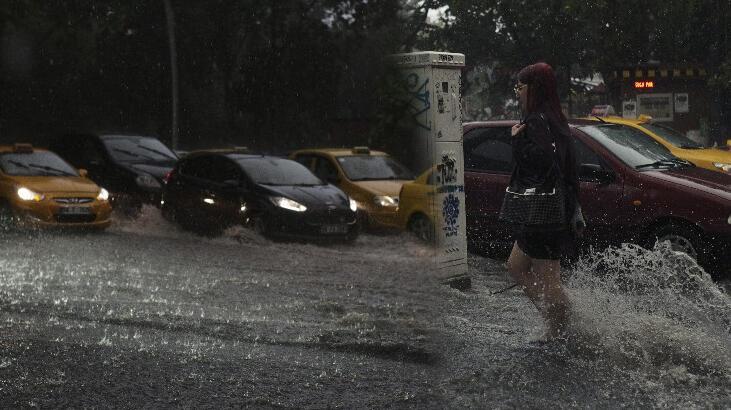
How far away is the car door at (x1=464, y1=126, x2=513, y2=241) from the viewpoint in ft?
34.1

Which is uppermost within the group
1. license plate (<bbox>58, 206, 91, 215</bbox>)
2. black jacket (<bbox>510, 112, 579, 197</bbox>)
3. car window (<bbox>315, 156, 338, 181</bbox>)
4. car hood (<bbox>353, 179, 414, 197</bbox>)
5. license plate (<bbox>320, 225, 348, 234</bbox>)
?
black jacket (<bbox>510, 112, 579, 197</bbox>)

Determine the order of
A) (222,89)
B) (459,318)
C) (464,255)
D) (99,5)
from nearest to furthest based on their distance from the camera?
(459,318), (464,255), (222,89), (99,5)

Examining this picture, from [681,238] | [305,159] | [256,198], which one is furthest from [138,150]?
[681,238]

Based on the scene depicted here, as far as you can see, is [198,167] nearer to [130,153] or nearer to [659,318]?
[130,153]

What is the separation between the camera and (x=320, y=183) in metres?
14.0

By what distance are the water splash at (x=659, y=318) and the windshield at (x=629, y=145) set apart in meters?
1.21

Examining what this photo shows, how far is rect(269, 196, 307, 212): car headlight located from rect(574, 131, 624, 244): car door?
14.3ft

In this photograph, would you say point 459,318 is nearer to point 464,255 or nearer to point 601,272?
point 464,255

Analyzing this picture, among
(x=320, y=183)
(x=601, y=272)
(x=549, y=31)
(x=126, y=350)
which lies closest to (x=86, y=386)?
(x=126, y=350)

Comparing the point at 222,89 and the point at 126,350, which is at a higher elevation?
the point at 222,89

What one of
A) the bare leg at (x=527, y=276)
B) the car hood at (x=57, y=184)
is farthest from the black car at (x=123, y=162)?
the bare leg at (x=527, y=276)

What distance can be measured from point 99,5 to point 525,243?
10.9 m

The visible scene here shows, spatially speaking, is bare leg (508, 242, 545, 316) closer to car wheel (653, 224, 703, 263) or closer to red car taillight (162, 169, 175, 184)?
car wheel (653, 224, 703, 263)

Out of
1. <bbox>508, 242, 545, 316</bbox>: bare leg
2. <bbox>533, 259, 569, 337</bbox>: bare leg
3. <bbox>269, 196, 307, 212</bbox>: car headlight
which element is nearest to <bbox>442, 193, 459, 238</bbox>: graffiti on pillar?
<bbox>508, 242, 545, 316</bbox>: bare leg
